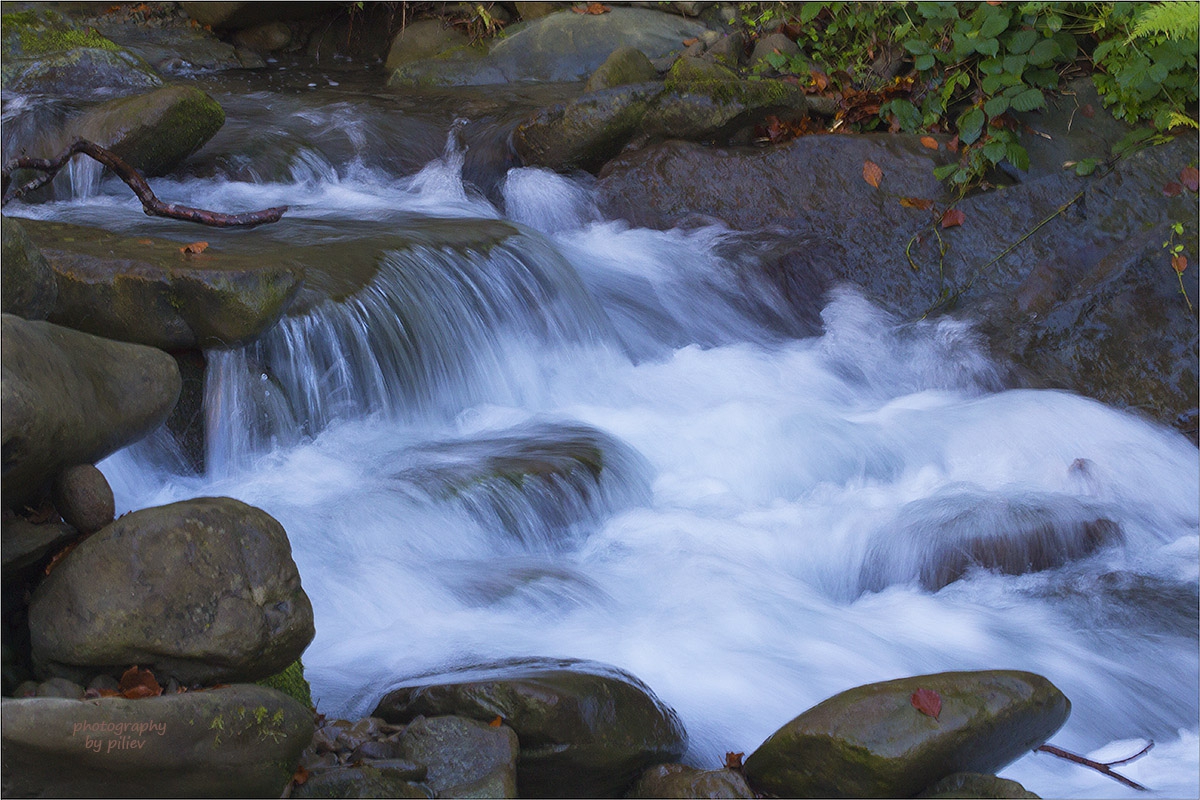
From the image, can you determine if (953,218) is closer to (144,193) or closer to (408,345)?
(408,345)

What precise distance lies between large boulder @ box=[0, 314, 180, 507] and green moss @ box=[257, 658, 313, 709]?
0.73 metres

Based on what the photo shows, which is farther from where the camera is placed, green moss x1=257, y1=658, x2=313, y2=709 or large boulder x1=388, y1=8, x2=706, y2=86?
large boulder x1=388, y1=8, x2=706, y2=86

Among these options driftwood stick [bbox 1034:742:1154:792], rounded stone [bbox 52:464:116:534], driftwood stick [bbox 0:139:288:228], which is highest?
driftwood stick [bbox 0:139:288:228]

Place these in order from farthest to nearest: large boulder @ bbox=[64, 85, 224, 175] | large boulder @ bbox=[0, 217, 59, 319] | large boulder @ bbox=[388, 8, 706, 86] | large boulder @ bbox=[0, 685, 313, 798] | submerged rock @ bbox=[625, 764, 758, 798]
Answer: large boulder @ bbox=[388, 8, 706, 86] → large boulder @ bbox=[64, 85, 224, 175] → large boulder @ bbox=[0, 217, 59, 319] → submerged rock @ bbox=[625, 764, 758, 798] → large boulder @ bbox=[0, 685, 313, 798]

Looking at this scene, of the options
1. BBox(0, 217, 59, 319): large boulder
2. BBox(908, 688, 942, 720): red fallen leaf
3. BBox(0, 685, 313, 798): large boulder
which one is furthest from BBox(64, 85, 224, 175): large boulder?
BBox(908, 688, 942, 720): red fallen leaf

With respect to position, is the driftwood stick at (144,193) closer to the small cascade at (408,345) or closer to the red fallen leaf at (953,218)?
the small cascade at (408,345)

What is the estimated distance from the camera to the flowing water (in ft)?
11.0

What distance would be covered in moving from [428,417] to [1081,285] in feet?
11.7

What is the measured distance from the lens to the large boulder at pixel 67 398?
2.33 meters

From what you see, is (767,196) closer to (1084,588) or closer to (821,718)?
(1084,588)

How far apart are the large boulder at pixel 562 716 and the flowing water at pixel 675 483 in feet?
0.81

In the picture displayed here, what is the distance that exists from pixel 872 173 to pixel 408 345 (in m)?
3.14

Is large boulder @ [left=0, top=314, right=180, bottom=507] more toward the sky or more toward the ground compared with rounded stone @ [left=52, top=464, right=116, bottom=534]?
more toward the sky

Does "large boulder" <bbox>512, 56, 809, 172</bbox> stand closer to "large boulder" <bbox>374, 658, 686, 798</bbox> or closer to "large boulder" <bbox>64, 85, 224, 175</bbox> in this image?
"large boulder" <bbox>64, 85, 224, 175</bbox>
